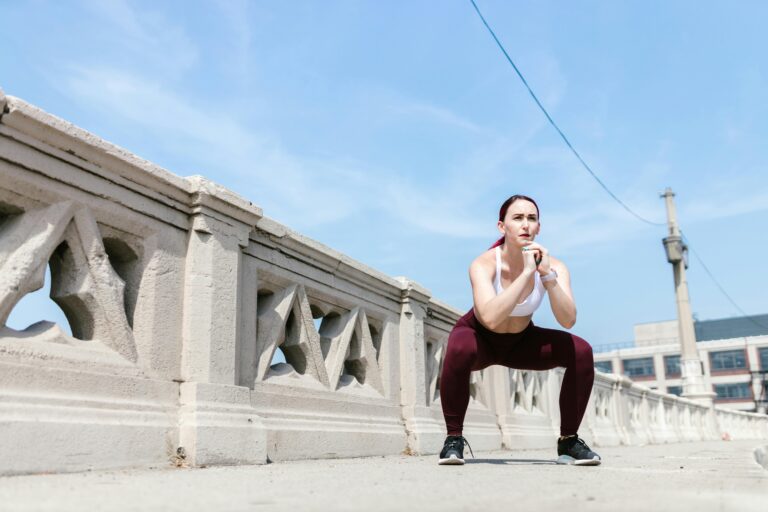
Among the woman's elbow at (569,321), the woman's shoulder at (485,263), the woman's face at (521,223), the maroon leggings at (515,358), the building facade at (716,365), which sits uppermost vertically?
the building facade at (716,365)

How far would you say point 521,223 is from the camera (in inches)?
155

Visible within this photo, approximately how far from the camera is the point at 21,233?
9.53 feet

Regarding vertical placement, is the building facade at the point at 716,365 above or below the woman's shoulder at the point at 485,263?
above

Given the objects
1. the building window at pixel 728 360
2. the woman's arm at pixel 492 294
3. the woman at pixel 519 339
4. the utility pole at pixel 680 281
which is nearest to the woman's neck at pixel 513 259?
the woman at pixel 519 339

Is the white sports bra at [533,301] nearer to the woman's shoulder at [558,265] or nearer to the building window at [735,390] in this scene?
the woman's shoulder at [558,265]

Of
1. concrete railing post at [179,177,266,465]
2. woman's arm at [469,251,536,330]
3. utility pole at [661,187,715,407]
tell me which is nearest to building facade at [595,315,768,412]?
utility pole at [661,187,715,407]

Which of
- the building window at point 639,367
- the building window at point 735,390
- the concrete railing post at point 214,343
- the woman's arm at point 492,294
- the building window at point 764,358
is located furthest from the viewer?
the building window at point 639,367

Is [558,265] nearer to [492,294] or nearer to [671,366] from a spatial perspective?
[492,294]

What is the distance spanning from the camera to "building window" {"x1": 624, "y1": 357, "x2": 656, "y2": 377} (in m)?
73.2

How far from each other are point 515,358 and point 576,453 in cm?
64

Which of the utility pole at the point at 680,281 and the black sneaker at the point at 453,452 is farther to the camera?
the utility pole at the point at 680,281

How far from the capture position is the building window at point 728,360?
6956cm

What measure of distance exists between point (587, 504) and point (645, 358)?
7741cm

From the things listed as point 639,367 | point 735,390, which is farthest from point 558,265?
point 639,367
